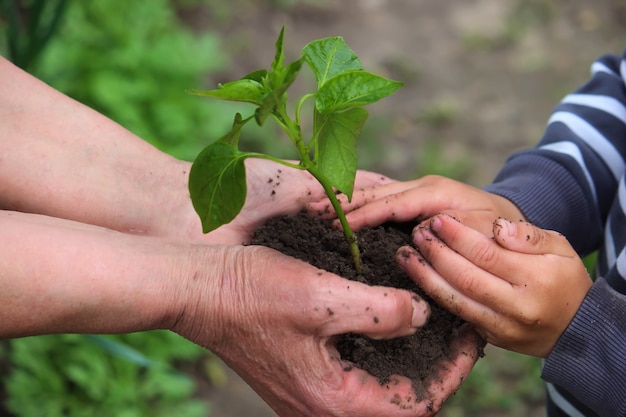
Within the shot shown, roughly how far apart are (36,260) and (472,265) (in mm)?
795

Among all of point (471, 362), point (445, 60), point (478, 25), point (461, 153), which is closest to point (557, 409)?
point (471, 362)

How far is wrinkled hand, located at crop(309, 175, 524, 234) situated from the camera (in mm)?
1591

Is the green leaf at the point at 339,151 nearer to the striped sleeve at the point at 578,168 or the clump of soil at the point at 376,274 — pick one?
the clump of soil at the point at 376,274

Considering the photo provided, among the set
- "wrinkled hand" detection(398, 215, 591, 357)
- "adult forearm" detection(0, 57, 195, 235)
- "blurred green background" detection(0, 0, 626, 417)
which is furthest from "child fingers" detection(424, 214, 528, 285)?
"blurred green background" detection(0, 0, 626, 417)

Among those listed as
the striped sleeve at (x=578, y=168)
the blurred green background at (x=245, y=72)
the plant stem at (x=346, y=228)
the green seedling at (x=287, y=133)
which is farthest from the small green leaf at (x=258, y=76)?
the blurred green background at (x=245, y=72)

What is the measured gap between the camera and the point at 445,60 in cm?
424

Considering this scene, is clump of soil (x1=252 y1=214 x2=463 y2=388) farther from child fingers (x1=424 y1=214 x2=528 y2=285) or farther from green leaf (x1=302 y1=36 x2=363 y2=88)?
green leaf (x1=302 y1=36 x2=363 y2=88)

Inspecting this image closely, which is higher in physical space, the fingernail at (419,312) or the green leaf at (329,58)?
the green leaf at (329,58)

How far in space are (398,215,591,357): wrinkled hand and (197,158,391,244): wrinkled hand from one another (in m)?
0.33

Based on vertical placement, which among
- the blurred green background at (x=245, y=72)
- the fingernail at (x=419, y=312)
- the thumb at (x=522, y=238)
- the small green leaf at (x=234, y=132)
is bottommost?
the blurred green background at (x=245, y=72)

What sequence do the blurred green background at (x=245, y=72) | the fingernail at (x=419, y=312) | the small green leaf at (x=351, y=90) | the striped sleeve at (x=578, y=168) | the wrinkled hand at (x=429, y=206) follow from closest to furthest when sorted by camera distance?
the small green leaf at (x=351, y=90)
the fingernail at (x=419, y=312)
the wrinkled hand at (x=429, y=206)
the striped sleeve at (x=578, y=168)
the blurred green background at (x=245, y=72)

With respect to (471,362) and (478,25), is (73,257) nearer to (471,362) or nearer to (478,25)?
(471,362)

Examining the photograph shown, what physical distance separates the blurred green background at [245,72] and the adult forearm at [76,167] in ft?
2.33

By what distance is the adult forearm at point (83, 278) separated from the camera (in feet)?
4.16
